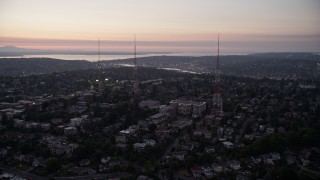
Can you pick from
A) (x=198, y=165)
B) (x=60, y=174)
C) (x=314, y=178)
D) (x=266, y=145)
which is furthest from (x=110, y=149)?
(x=314, y=178)

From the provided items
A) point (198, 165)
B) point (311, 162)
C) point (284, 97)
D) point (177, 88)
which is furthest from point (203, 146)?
point (177, 88)

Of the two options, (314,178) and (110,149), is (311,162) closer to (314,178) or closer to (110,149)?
(314,178)

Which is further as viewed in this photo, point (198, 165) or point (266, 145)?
point (266, 145)

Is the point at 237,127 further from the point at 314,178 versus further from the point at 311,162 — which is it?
the point at 314,178

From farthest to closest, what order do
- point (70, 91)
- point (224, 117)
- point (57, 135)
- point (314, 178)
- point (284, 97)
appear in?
1. point (70, 91)
2. point (284, 97)
3. point (224, 117)
4. point (57, 135)
5. point (314, 178)

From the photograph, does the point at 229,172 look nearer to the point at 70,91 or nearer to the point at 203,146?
the point at 203,146

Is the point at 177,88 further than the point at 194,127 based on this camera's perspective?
Yes

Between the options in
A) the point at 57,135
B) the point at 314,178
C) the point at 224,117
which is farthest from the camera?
the point at 224,117

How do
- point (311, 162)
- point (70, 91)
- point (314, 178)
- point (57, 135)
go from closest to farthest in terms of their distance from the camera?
point (314, 178)
point (311, 162)
point (57, 135)
point (70, 91)

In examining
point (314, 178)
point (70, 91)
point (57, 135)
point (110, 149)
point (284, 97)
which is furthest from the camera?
point (70, 91)
